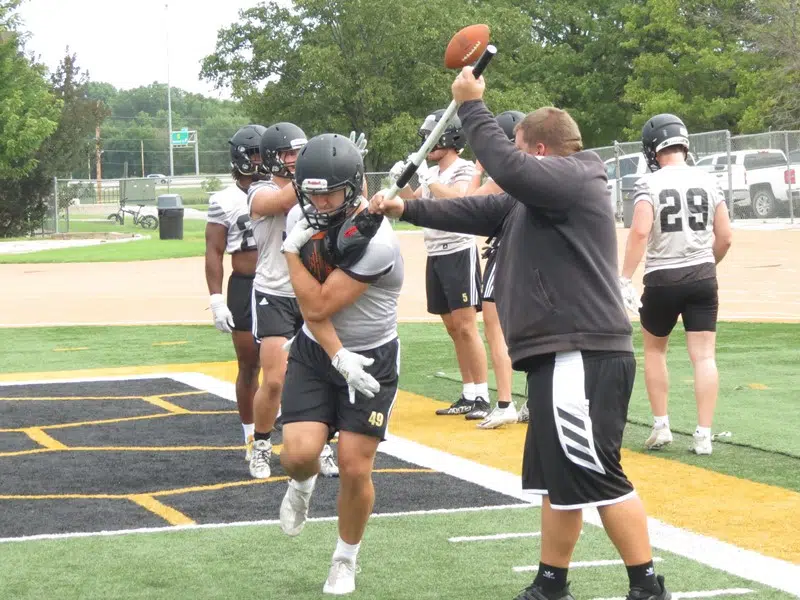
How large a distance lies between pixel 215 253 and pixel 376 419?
3306mm

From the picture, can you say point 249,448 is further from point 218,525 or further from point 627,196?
point 627,196

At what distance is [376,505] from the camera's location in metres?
6.86

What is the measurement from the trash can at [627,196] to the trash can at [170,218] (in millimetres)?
12880

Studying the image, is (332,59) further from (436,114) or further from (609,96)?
(436,114)

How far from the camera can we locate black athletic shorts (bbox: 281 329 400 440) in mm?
5395

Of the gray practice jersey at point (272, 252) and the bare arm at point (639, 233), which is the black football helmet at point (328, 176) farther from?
the bare arm at point (639, 233)

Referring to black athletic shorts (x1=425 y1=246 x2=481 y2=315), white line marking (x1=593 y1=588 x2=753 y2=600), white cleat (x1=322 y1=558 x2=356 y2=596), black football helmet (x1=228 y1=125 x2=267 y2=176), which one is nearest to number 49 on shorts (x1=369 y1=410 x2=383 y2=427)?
white cleat (x1=322 y1=558 x2=356 y2=596)

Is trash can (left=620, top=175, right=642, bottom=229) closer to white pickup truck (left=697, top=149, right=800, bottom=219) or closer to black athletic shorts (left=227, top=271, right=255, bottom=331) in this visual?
white pickup truck (left=697, top=149, right=800, bottom=219)

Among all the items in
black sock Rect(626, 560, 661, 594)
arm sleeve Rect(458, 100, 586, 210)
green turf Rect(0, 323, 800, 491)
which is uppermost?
arm sleeve Rect(458, 100, 586, 210)

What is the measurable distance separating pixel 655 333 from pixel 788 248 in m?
18.8

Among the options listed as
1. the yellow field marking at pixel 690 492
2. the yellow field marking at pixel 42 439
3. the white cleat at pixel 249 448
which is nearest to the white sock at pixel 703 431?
the yellow field marking at pixel 690 492

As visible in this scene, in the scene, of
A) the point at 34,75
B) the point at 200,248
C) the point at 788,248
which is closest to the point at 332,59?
the point at 34,75

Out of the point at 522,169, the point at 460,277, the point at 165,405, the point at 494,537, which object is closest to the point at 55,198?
the point at 165,405

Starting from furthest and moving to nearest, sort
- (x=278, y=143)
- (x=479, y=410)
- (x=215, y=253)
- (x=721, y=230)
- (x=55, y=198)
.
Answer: (x=55, y=198) < (x=479, y=410) < (x=215, y=253) < (x=721, y=230) < (x=278, y=143)
